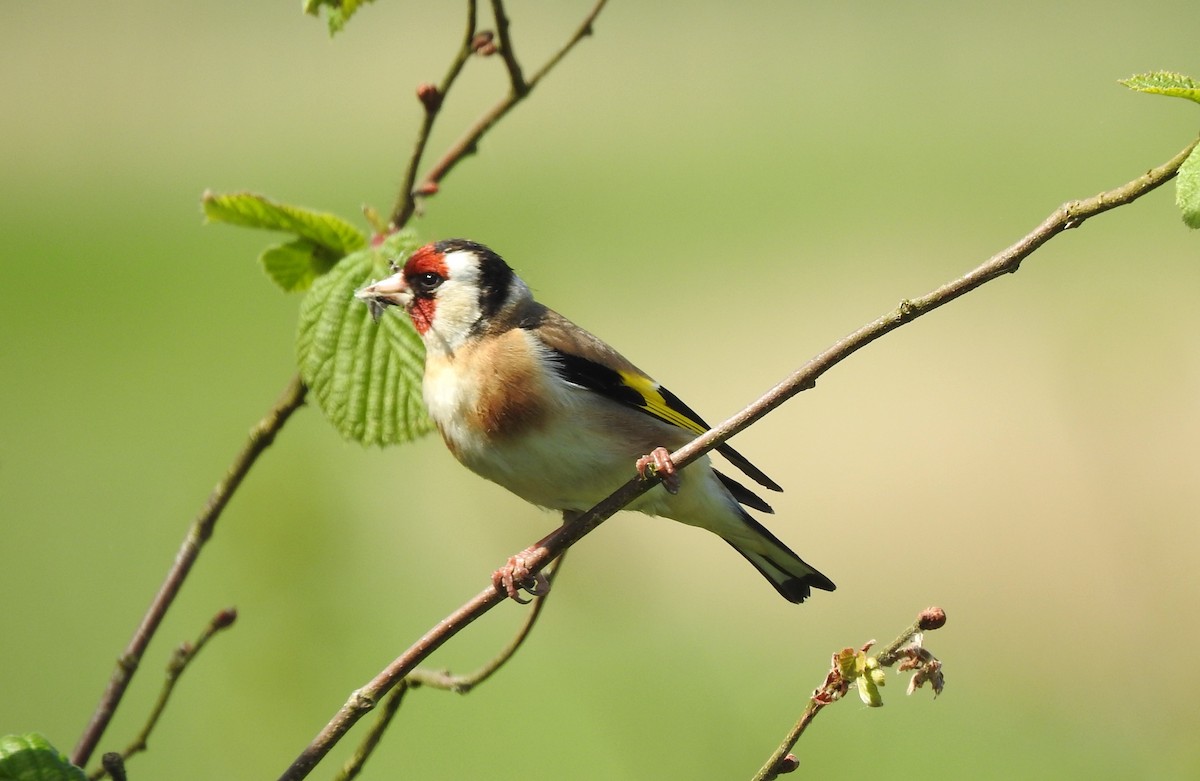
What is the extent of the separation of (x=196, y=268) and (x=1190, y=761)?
68.6ft

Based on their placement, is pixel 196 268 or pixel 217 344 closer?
pixel 217 344

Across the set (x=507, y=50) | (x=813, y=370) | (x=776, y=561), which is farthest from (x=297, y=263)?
(x=776, y=561)

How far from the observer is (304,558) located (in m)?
3.20

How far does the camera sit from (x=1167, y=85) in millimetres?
1290

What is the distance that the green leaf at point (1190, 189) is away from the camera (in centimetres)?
122

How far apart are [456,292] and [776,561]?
923 mm

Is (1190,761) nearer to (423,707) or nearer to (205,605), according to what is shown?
(423,707)

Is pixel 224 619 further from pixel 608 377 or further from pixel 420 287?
pixel 608 377

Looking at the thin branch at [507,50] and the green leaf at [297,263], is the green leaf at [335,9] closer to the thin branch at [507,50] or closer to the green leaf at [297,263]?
the thin branch at [507,50]

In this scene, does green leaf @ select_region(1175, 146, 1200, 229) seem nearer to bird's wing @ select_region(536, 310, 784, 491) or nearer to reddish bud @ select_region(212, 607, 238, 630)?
bird's wing @ select_region(536, 310, 784, 491)

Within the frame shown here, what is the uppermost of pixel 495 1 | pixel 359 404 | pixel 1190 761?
pixel 495 1

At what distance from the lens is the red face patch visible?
8.19 ft

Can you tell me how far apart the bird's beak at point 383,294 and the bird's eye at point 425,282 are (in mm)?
134

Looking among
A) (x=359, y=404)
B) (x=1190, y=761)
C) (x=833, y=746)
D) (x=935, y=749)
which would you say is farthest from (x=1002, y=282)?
(x=359, y=404)
